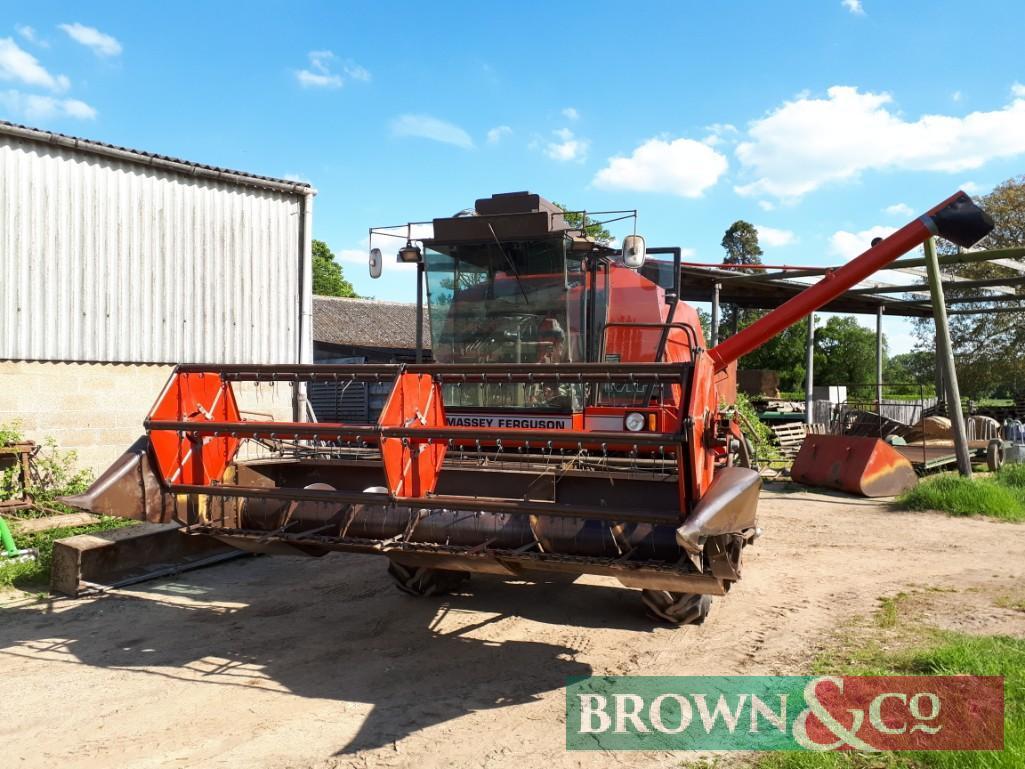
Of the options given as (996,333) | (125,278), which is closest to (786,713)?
(125,278)

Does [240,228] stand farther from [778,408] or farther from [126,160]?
[778,408]

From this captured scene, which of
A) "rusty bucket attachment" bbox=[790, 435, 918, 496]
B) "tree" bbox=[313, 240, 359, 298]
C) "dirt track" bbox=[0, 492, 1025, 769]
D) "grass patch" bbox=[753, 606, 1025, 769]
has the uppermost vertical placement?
"tree" bbox=[313, 240, 359, 298]

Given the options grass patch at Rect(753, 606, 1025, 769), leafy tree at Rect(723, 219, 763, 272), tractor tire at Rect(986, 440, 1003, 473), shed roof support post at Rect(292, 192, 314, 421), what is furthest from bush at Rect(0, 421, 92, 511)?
leafy tree at Rect(723, 219, 763, 272)

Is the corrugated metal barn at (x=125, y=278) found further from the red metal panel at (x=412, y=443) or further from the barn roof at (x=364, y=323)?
the barn roof at (x=364, y=323)

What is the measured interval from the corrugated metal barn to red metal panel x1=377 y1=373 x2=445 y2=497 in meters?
4.00

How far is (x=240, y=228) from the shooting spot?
34.3 ft

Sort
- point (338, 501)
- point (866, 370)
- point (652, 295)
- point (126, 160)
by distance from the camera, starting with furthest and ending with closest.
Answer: point (866, 370) → point (126, 160) → point (652, 295) → point (338, 501)

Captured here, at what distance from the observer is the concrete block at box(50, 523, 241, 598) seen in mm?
5543

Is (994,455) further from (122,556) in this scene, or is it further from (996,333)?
(996,333)

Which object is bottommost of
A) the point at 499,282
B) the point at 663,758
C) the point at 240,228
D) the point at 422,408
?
the point at 663,758

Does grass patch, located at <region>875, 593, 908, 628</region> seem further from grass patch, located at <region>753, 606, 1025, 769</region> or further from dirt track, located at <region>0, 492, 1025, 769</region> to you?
dirt track, located at <region>0, 492, 1025, 769</region>

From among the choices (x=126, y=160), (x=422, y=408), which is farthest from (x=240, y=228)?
(x=422, y=408)

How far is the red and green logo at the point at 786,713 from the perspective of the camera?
321cm

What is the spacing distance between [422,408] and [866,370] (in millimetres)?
39919
